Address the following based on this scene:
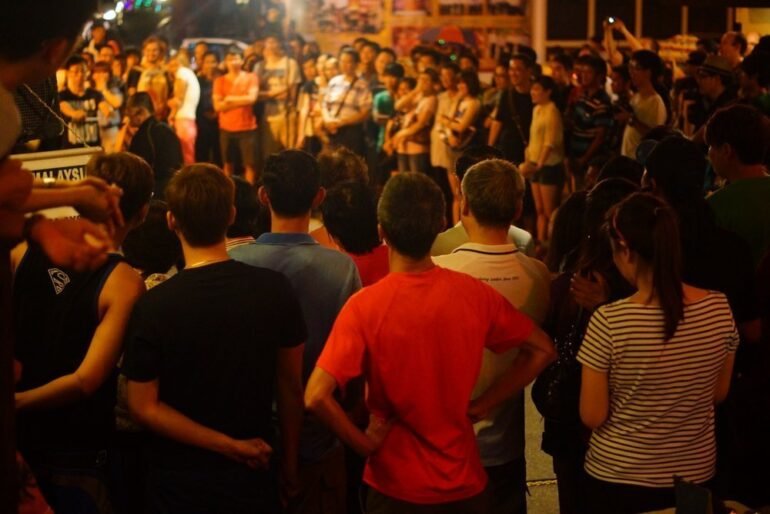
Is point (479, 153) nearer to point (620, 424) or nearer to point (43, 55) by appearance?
point (620, 424)

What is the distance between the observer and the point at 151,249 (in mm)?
3928

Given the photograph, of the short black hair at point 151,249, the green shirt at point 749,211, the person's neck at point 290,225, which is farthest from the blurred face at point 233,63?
the person's neck at point 290,225

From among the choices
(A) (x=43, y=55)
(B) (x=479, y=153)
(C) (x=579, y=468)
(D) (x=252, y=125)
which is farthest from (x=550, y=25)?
(A) (x=43, y=55)

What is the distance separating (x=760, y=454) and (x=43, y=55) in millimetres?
3172

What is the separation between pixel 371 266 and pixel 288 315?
1.11 metres

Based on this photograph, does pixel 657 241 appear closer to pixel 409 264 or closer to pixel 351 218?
pixel 409 264

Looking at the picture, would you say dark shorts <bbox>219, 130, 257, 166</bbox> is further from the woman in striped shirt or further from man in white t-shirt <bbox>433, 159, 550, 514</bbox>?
the woman in striped shirt

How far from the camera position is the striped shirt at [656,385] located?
3242 mm

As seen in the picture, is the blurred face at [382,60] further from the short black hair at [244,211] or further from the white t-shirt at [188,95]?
the short black hair at [244,211]

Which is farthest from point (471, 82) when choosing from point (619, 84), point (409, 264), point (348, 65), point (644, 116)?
point (409, 264)

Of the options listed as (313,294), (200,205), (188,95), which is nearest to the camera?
(200,205)

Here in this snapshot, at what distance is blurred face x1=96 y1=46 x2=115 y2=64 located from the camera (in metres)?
14.1

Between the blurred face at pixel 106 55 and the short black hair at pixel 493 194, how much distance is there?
11.1 m

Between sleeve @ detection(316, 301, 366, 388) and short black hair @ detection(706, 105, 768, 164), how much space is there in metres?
2.32
